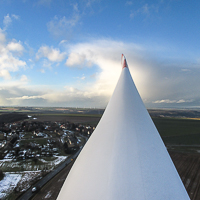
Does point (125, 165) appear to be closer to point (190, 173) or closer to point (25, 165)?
point (190, 173)

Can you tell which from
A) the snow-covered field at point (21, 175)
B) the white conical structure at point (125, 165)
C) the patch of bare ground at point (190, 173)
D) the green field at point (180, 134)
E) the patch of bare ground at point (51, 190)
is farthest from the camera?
the green field at point (180, 134)

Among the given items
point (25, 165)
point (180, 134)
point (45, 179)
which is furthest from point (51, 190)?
point (180, 134)

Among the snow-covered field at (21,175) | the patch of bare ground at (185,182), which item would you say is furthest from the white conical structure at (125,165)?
the snow-covered field at (21,175)

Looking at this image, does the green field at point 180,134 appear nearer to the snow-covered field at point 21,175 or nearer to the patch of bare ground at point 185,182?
the patch of bare ground at point 185,182

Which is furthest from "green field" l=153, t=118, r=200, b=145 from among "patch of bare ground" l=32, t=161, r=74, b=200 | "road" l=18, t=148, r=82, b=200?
"patch of bare ground" l=32, t=161, r=74, b=200

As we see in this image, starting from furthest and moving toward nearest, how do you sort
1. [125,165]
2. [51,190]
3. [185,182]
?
[51,190] < [185,182] < [125,165]

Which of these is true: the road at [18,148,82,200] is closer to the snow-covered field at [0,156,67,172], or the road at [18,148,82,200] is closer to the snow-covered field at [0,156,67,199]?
the snow-covered field at [0,156,67,199]

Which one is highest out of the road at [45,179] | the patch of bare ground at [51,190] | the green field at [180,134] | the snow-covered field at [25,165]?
the green field at [180,134]

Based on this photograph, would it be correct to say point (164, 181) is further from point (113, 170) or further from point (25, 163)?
point (25, 163)

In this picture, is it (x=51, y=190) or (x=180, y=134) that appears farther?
(x=180, y=134)
